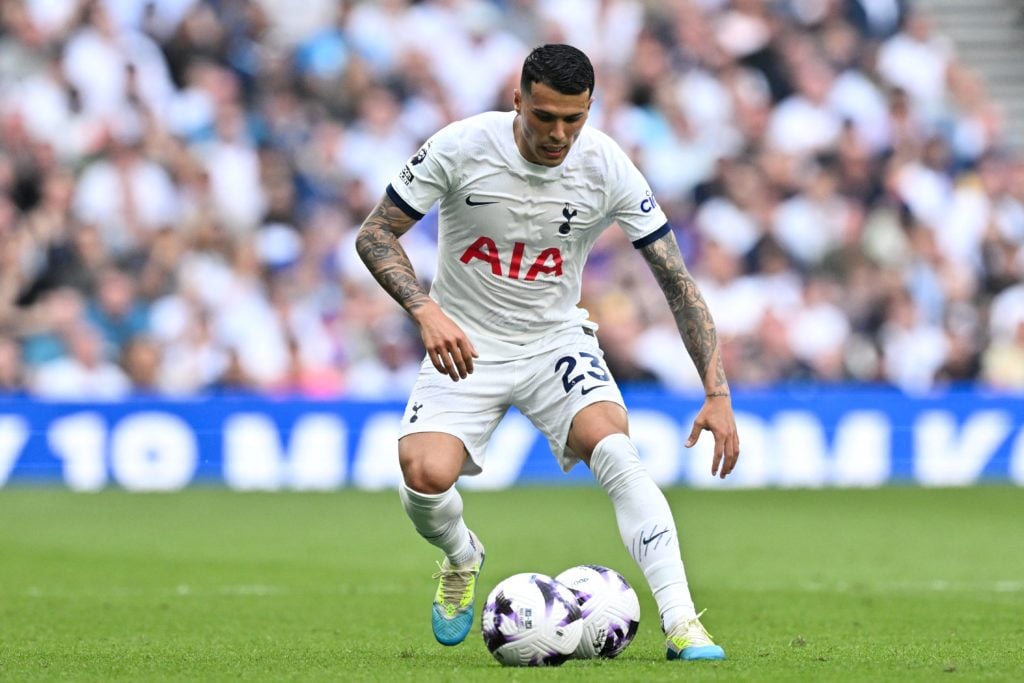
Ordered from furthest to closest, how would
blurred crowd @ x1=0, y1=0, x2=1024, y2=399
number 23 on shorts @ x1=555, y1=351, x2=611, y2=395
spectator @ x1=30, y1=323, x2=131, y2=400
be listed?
blurred crowd @ x1=0, y1=0, x2=1024, y2=399 < spectator @ x1=30, y1=323, x2=131, y2=400 < number 23 on shorts @ x1=555, y1=351, x2=611, y2=395

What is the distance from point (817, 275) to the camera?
18.4 m

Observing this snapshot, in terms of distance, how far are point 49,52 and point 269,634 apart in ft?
36.8

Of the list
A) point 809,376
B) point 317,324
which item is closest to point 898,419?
point 809,376

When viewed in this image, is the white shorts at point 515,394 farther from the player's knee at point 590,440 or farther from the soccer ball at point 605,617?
the soccer ball at point 605,617

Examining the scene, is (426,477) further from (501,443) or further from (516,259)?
(501,443)

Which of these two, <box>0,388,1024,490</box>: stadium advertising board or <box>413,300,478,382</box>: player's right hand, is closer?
<box>413,300,478,382</box>: player's right hand

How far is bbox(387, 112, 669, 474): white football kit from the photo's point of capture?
7082 millimetres

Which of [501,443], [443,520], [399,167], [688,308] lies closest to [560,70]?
[688,308]

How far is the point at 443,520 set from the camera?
718 centimetres

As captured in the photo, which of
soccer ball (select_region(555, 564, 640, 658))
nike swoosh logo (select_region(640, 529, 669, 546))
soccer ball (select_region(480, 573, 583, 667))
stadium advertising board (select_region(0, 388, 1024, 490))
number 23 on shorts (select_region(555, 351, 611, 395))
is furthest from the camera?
stadium advertising board (select_region(0, 388, 1024, 490))

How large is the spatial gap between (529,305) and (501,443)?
935cm

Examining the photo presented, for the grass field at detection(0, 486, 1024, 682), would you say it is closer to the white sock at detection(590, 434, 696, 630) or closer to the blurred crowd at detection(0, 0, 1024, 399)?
the white sock at detection(590, 434, 696, 630)

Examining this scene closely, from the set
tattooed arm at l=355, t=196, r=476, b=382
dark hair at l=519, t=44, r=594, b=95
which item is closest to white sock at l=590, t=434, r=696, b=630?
tattooed arm at l=355, t=196, r=476, b=382

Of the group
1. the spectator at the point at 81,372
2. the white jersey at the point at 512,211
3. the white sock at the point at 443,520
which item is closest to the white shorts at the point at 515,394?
the white jersey at the point at 512,211
